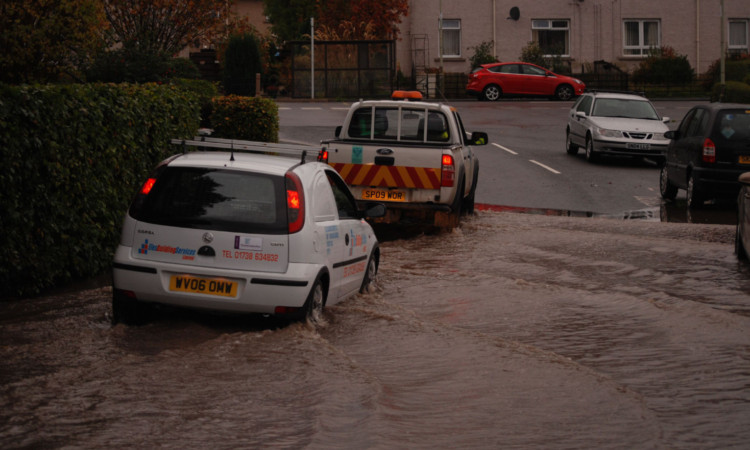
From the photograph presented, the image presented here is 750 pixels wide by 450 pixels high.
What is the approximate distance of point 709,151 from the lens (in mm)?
17359

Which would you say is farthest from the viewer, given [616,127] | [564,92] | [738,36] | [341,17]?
[738,36]

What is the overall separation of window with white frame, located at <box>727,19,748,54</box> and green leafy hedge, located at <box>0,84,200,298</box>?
4433 centimetres

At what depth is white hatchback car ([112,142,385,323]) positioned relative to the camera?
8.05 metres

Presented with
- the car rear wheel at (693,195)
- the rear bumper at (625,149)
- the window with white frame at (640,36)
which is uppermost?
the window with white frame at (640,36)

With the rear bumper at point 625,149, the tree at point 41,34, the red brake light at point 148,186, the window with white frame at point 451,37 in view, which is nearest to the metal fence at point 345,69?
the window with white frame at point 451,37

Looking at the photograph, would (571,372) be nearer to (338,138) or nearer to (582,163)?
(338,138)

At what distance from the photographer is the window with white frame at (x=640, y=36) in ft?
166

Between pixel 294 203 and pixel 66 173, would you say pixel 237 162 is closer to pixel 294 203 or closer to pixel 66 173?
pixel 294 203

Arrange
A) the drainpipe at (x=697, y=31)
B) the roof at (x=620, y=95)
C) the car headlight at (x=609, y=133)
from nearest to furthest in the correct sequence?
the car headlight at (x=609, y=133) < the roof at (x=620, y=95) < the drainpipe at (x=697, y=31)

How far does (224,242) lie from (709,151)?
11.4 m

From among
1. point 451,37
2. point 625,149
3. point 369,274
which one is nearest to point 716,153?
point 625,149

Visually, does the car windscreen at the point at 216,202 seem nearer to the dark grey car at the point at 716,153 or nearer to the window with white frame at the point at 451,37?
→ the dark grey car at the point at 716,153

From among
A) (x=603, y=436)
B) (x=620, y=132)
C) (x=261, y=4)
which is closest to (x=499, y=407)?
(x=603, y=436)

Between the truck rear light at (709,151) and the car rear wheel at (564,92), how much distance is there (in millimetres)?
26370
